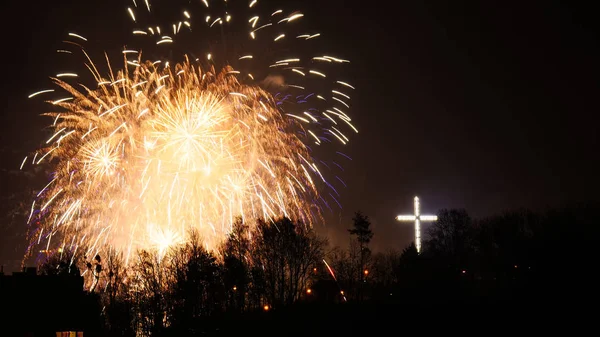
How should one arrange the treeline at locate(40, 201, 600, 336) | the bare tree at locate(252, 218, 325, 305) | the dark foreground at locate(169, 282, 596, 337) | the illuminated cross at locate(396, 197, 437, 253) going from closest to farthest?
the dark foreground at locate(169, 282, 596, 337), the treeline at locate(40, 201, 600, 336), the bare tree at locate(252, 218, 325, 305), the illuminated cross at locate(396, 197, 437, 253)

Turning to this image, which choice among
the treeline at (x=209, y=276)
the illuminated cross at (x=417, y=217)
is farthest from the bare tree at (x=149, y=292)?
the illuminated cross at (x=417, y=217)

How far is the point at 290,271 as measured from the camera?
67.1 metres

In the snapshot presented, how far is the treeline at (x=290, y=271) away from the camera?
190ft

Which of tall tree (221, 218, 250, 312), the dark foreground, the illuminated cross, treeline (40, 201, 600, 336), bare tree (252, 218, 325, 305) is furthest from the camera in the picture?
the illuminated cross

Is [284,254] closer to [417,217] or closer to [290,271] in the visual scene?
[290,271]

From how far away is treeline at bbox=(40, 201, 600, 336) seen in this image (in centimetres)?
5791

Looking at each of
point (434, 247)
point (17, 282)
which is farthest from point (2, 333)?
point (434, 247)

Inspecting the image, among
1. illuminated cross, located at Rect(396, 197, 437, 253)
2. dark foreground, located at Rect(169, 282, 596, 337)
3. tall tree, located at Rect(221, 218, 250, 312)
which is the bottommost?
dark foreground, located at Rect(169, 282, 596, 337)

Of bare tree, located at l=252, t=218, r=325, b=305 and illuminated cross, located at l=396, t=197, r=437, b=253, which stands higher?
illuminated cross, located at l=396, t=197, r=437, b=253

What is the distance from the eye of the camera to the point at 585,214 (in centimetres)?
7125

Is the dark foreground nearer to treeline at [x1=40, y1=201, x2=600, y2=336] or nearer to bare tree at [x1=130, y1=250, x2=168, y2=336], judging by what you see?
treeline at [x1=40, y1=201, x2=600, y2=336]

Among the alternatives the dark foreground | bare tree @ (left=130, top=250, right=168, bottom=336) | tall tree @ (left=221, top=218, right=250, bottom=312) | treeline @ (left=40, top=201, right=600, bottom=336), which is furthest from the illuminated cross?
bare tree @ (left=130, top=250, right=168, bottom=336)

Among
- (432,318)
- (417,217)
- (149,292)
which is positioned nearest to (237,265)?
(149,292)

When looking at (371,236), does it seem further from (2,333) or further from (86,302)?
(2,333)
